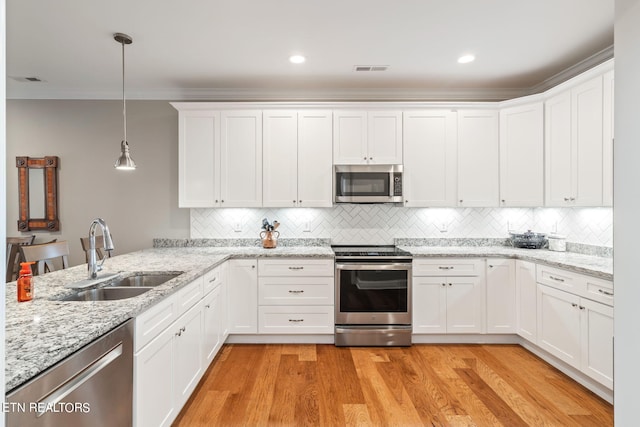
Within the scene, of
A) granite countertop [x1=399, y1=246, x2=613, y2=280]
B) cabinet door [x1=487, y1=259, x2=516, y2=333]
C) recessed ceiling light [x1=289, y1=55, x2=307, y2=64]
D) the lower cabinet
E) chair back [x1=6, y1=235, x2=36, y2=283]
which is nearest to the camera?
the lower cabinet

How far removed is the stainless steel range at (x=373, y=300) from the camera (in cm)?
340

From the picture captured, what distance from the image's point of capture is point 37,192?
13.0ft

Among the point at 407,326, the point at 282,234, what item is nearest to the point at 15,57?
the point at 282,234

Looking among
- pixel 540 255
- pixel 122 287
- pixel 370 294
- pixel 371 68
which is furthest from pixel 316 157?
pixel 540 255

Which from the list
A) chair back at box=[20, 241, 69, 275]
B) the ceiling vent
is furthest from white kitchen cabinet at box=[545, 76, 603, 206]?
chair back at box=[20, 241, 69, 275]

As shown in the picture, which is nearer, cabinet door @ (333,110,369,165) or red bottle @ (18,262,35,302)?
red bottle @ (18,262,35,302)

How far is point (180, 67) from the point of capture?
338 centimetres

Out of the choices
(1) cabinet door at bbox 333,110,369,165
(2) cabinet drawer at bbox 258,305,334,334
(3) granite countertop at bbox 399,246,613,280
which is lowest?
(2) cabinet drawer at bbox 258,305,334,334

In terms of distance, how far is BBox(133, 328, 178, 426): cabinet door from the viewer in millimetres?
1615

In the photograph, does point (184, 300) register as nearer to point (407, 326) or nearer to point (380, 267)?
point (380, 267)

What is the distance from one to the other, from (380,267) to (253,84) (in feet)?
8.04

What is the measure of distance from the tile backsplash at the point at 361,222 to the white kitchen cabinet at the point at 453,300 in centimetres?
70

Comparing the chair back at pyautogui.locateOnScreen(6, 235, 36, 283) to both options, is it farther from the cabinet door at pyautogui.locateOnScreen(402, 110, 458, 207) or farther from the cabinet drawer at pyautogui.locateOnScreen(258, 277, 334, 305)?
the cabinet door at pyautogui.locateOnScreen(402, 110, 458, 207)

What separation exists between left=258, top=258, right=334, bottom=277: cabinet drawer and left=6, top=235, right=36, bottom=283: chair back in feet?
7.66
